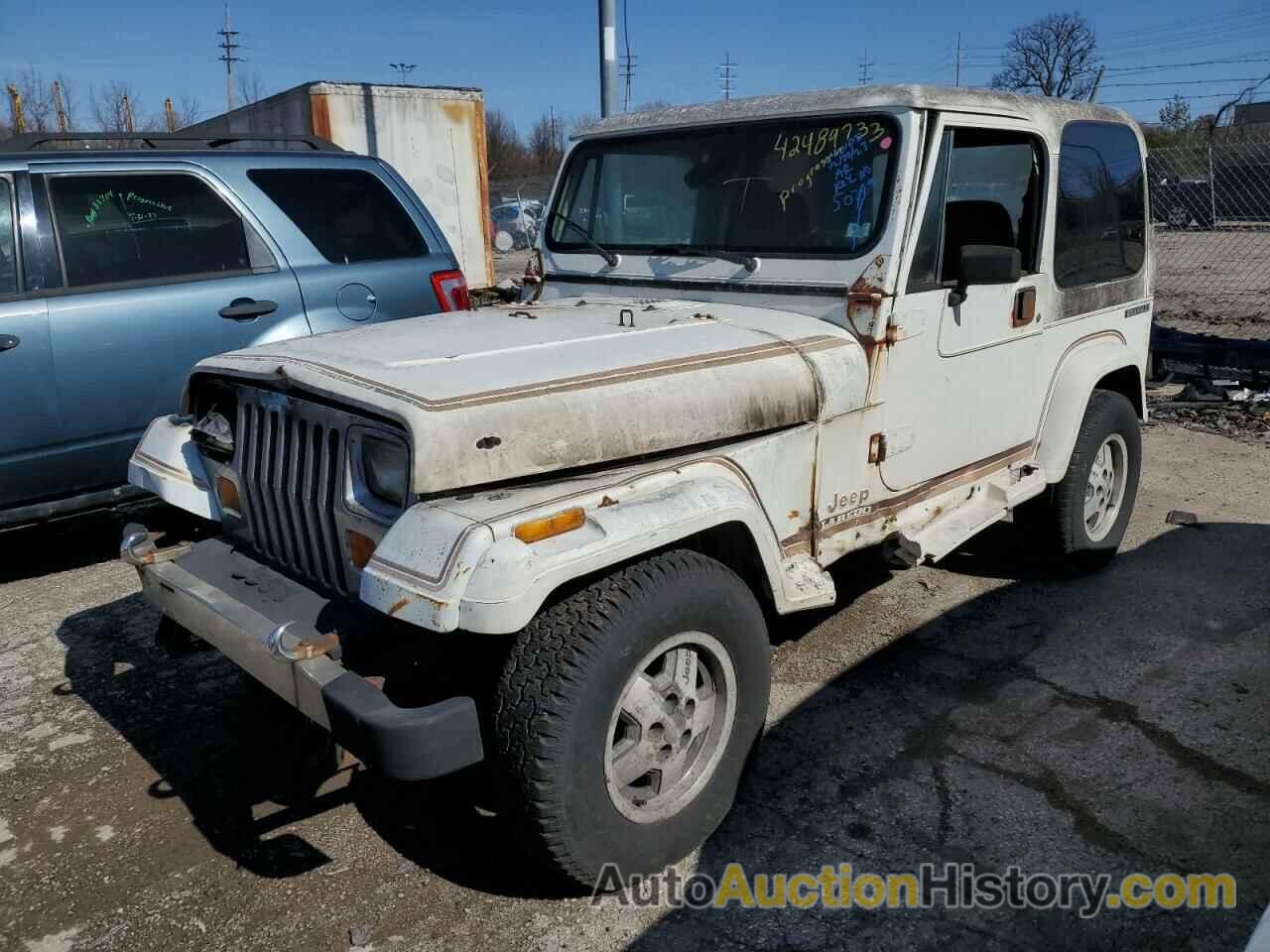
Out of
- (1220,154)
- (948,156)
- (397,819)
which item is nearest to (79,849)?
(397,819)

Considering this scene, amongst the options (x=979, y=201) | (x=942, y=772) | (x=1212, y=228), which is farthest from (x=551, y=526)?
(x=1212, y=228)

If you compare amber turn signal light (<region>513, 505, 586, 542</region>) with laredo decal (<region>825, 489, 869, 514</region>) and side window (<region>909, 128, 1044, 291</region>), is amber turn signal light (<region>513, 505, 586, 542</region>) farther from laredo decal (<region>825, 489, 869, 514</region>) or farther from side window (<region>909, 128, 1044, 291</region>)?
side window (<region>909, 128, 1044, 291</region>)

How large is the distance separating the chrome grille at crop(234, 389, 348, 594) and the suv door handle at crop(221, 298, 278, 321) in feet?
6.65

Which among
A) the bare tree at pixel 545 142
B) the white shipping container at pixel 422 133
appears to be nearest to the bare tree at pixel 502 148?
the bare tree at pixel 545 142

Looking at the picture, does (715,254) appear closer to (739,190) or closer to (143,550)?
(739,190)

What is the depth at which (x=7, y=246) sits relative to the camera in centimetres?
447

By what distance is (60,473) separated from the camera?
14.8 ft

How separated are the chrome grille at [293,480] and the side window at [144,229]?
2.22m

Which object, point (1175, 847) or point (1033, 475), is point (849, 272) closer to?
point (1033, 475)

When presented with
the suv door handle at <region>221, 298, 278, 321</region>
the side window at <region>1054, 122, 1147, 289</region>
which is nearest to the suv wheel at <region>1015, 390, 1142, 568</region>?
the side window at <region>1054, 122, 1147, 289</region>

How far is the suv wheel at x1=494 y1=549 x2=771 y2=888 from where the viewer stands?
233 centimetres

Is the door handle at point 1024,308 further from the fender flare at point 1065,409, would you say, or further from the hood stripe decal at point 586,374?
the hood stripe decal at point 586,374

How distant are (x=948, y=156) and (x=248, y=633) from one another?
8.99 ft

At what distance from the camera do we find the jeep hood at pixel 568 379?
2.43 m
